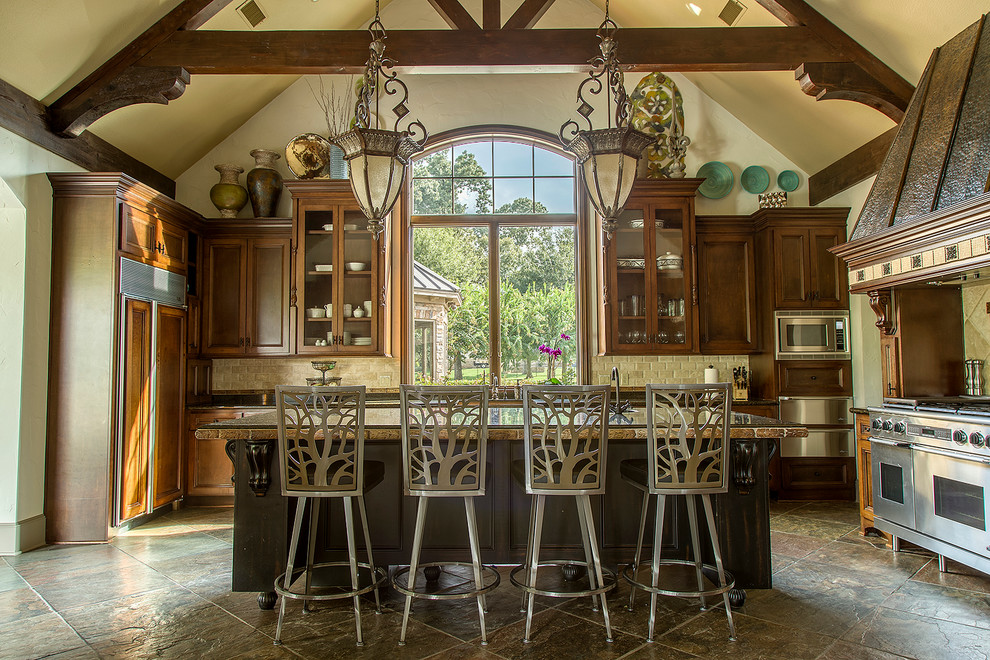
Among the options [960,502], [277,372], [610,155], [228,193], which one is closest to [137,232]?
[228,193]

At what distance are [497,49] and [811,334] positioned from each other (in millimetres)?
3485

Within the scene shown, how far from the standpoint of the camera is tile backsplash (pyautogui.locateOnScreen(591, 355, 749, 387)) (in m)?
5.84

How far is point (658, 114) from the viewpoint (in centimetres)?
580

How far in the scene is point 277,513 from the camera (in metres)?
3.13

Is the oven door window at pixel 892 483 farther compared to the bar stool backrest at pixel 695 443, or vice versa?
the oven door window at pixel 892 483

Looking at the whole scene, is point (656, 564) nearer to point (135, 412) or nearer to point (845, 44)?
point (845, 44)

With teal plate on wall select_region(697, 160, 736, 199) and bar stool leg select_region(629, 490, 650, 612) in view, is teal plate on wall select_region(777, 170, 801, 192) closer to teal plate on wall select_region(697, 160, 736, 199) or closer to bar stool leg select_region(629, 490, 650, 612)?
teal plate on wall select_region(697, 160, 736, 199)

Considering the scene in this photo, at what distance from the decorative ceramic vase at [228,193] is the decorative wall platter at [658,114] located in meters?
3.61

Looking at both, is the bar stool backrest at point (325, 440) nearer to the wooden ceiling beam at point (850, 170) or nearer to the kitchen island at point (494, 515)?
the kitchen island at point (494, 515)

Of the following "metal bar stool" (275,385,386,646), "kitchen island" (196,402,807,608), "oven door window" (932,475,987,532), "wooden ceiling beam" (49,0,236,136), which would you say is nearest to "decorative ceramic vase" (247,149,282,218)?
"wooden ceiling beam" (49,0,236,136)

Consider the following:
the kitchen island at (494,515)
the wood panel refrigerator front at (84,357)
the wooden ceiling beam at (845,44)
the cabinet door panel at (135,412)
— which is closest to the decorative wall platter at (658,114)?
the wooden ceiling beam at (845,44)

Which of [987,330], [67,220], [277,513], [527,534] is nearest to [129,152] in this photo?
[67,220]

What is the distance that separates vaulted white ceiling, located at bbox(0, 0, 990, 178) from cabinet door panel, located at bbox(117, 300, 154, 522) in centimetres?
148

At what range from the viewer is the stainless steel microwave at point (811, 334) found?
5375 mm
